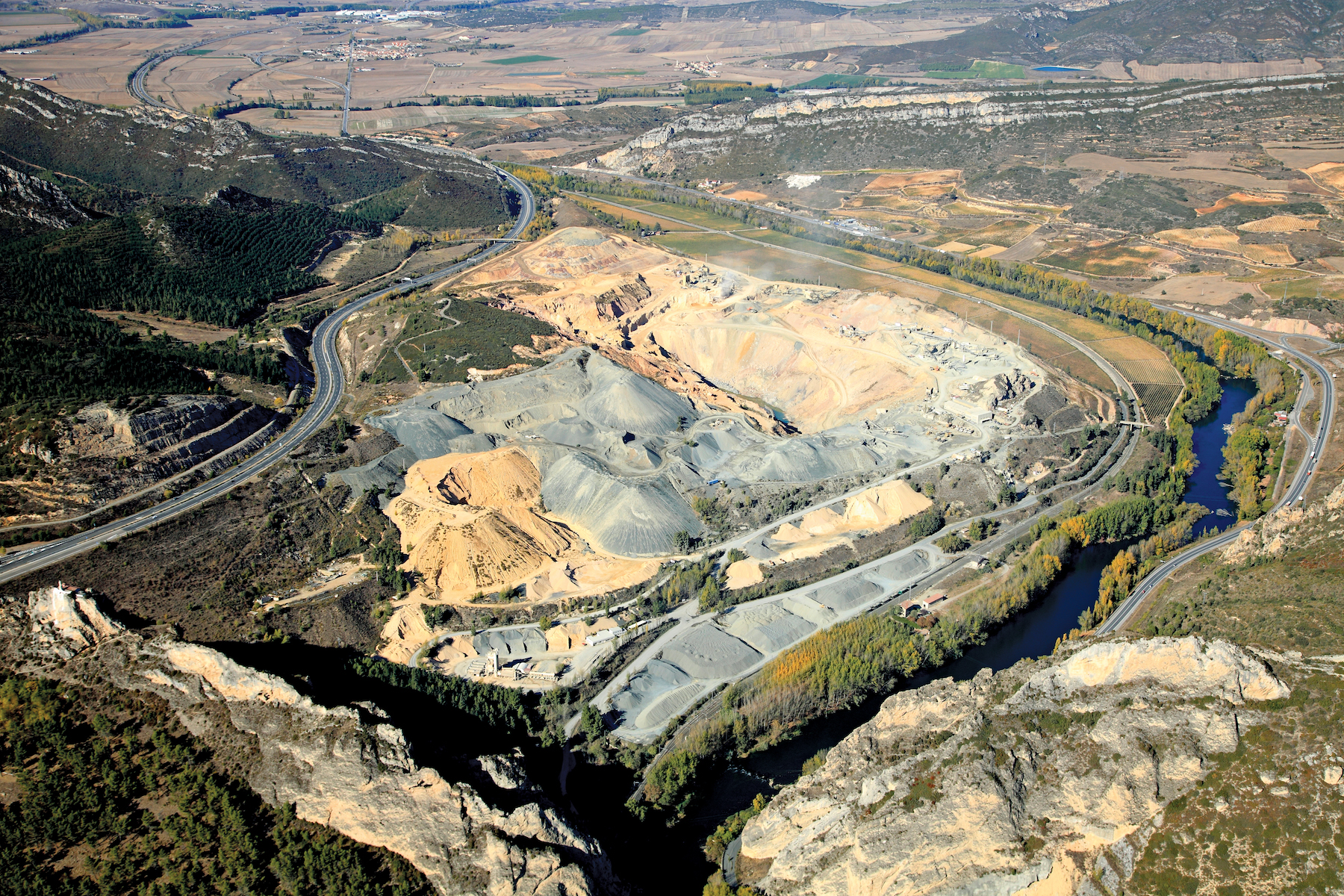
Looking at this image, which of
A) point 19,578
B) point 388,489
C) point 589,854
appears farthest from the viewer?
point 388,489

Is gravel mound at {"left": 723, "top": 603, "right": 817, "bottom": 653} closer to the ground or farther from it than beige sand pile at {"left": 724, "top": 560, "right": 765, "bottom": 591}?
closer to the ground

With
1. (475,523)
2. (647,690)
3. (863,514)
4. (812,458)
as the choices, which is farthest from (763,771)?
(812,458)

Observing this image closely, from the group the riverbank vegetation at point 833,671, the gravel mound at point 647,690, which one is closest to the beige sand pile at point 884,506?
the riverbank vegetation at point 833,671

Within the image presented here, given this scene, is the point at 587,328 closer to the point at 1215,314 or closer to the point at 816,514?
the point at 816,514

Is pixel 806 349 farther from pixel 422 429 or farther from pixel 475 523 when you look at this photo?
pixel 475 523

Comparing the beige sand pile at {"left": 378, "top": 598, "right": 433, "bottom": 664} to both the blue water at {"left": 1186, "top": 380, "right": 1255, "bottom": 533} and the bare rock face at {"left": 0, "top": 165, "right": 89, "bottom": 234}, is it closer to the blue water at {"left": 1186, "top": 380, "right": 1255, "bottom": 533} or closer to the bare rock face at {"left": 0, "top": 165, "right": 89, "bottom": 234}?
the blue water at {"left": 1186, "top": 380, "right": 1255, "bottom": 533}

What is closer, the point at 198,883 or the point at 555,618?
the point at 198,883

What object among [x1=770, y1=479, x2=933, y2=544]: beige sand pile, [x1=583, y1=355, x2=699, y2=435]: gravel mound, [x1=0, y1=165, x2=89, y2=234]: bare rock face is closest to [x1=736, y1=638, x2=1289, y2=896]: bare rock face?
[x1=770, y1=479, x2=933, y2=544]: beige sand pile

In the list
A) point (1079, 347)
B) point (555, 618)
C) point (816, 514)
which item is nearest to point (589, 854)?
point (555, 618)

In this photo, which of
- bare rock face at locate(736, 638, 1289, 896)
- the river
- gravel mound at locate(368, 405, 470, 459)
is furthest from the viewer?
gravel mound at locate(368, 405, 470, 459)
